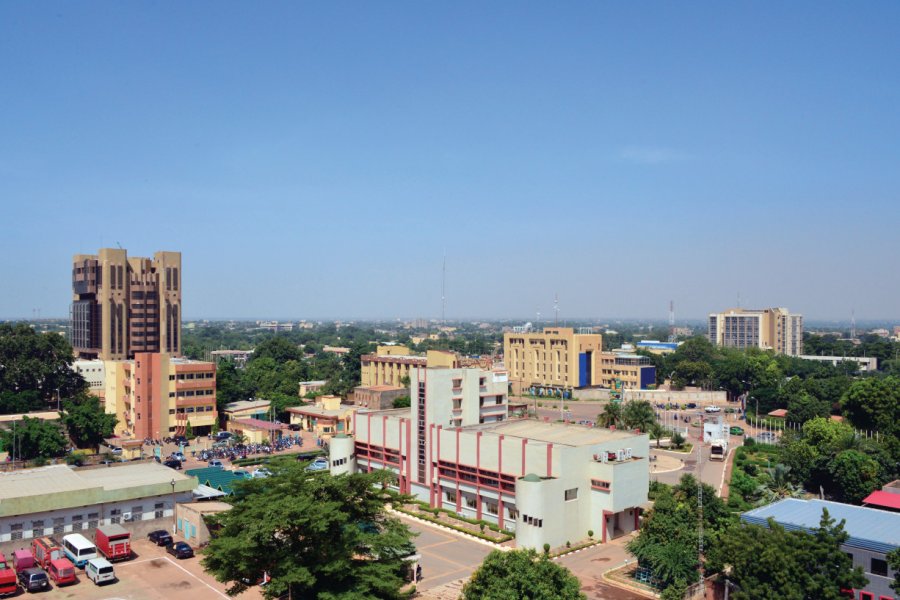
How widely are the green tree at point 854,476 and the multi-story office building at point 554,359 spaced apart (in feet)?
188

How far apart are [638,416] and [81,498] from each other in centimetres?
4106

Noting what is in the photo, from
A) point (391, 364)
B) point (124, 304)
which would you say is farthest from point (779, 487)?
point (124, 304)

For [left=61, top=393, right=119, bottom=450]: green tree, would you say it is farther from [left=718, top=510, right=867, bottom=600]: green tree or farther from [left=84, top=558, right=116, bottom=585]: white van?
[left=718, top=510, right=867, bottom=600]: green tree

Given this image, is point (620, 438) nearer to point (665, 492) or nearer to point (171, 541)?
point (665, 492)

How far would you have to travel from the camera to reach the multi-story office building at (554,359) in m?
101

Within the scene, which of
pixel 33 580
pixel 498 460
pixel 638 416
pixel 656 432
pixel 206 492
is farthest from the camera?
pixel 656 432

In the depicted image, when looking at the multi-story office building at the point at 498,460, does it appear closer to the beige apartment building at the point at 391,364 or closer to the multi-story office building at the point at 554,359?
the beige apartment building at the point at 391,364

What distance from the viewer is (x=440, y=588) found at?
100 feet

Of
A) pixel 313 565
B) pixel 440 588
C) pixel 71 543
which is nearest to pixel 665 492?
pixel 440 588

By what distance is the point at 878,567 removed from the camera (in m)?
27.1

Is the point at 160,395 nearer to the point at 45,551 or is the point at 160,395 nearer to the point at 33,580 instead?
the point at 45,551

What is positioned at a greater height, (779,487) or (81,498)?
(81,498)

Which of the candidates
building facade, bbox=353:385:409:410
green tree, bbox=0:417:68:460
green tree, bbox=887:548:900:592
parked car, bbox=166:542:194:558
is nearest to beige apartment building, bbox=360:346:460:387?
building facade, bbox=353:385:409:410

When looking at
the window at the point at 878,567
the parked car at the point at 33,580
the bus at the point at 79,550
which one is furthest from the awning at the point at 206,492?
the window at the point at 878,567
